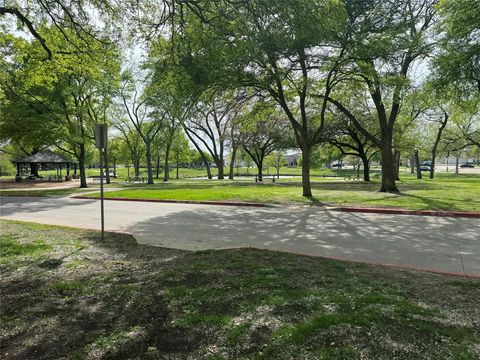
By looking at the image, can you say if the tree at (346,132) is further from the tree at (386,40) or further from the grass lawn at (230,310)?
the grass lawn at (230,310)

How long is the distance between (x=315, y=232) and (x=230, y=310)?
5906 millimetres

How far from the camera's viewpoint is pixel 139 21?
10633mm

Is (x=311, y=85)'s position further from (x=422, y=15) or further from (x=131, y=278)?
(x=131, y=278)

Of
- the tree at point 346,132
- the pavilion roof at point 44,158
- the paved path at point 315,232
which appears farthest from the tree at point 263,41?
the pavilion roof at point 44,158

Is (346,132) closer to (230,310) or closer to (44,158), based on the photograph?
(230,310)

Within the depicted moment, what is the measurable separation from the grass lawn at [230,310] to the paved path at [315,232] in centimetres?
139

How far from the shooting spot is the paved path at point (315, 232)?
6914 mm

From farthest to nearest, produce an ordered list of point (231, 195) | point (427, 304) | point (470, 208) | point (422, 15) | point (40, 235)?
1. point (231, 195)
2. point (422, 15)
3. point (470, 208)
4. point (40, 235)
5. point (427, 304)

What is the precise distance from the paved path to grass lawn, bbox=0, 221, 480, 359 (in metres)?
1.39

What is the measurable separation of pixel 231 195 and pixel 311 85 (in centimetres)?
700

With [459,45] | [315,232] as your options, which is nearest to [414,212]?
[315,232]

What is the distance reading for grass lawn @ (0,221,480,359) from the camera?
9.98ft

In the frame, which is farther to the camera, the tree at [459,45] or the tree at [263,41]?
the tree at [459,45]

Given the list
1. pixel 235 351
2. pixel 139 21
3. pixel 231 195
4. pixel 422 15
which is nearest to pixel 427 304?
pixel 235 351
